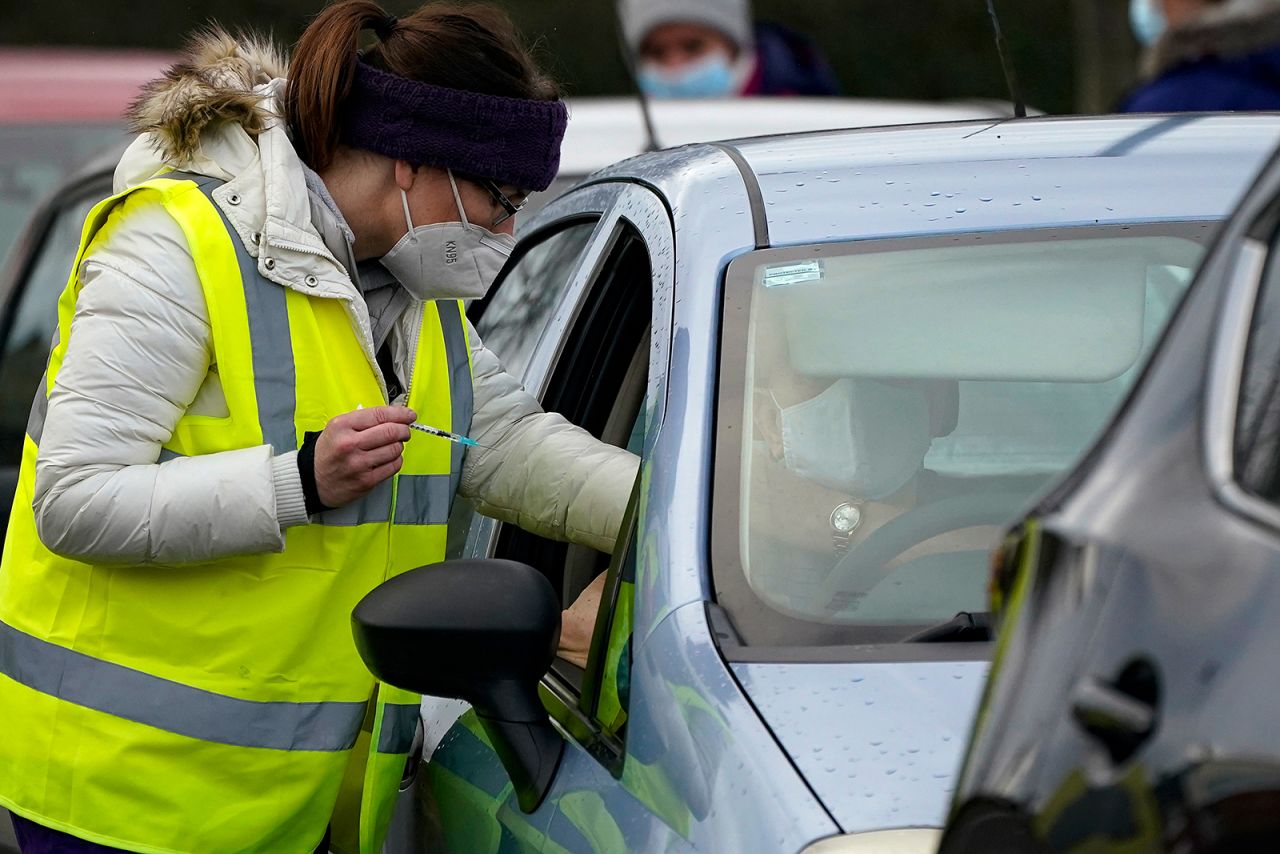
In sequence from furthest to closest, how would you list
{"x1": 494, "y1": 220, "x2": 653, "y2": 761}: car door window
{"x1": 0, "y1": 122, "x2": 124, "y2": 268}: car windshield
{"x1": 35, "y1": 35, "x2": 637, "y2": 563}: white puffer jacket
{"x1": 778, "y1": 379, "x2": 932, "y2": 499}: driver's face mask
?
1. {"x1": 0, "y1": 122, "x2": 124, "y2": 268}: car windshield
2. {"x1": 494, "y1": 220, "x2": 653, "y2": 761}: car door window
3. {"x1": 35, "y1": 35, "x2": 637, "y2": 563}: white puffer jacket
4. {"x1": 778, "y1": 379, "x2": 932, "y2": 499}: driver's face mask

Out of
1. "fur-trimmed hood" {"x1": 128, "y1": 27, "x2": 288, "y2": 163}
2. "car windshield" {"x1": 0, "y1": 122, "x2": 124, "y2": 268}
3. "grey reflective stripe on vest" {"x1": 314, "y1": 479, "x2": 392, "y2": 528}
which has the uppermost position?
"fur-trimmed hood" {"x1": 128, "y1": 27, "x2": 288, "y2": 163}

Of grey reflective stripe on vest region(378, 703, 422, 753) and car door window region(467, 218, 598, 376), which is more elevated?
car door window region(467, 218, 598, 376)

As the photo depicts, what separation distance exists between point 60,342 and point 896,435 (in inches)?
42.7

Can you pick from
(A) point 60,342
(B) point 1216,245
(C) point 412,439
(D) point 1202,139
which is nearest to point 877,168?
(D) point 1202,139

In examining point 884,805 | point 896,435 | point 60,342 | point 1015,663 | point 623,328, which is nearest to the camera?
point 1015,663

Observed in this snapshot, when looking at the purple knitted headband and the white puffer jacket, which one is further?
the purple knitted headband

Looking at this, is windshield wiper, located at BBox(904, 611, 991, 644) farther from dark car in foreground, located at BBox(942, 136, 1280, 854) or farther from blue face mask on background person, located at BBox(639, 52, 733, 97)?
blue face mask on background person, located at BBox(639, 52, 733, 97)

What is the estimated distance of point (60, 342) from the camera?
270 centimetres

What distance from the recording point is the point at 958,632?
2.16 meters

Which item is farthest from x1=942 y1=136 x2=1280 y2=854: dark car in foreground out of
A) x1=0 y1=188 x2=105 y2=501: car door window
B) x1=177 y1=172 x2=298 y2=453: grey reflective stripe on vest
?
x1=0 y1=188 x2=105 y2=501: car door window

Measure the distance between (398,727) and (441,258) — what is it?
63 cm

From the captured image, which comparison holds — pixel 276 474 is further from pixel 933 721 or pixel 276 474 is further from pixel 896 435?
pixel 933 721

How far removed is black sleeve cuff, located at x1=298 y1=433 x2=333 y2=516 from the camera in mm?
2535

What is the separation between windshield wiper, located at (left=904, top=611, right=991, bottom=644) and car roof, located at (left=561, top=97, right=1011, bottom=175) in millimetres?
3521
